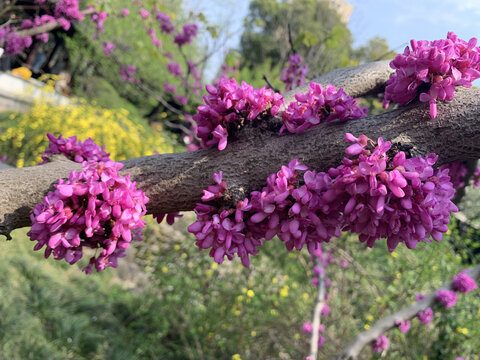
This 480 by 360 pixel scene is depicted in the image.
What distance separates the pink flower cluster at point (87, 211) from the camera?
0.98 meters

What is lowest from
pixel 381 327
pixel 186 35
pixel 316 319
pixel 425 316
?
pixel 316 319

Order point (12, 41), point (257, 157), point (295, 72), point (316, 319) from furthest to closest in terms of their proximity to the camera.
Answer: point (12, 41), point (316, 319), point (295, 72), point (257, 157)

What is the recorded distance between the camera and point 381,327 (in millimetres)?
2574

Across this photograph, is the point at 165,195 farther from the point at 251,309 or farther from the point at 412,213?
the point at 251,309

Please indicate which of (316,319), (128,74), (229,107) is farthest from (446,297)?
(128,74)

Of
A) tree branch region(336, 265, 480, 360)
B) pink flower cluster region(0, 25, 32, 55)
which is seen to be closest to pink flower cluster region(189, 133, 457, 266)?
tree branch region(336, 265, 480, 360)

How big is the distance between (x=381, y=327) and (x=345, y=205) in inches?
81.0

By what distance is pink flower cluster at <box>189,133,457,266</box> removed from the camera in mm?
880

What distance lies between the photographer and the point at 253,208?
1023 millimetres

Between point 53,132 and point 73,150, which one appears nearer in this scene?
point 73,150

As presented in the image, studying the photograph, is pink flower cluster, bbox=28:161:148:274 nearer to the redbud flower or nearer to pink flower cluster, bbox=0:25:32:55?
the redbud flower

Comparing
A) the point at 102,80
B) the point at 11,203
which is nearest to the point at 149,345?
the point at 11,203

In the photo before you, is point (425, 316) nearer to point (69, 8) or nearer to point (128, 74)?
point (128, 74)

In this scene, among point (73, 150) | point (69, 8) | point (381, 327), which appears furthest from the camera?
point (69, 8)
